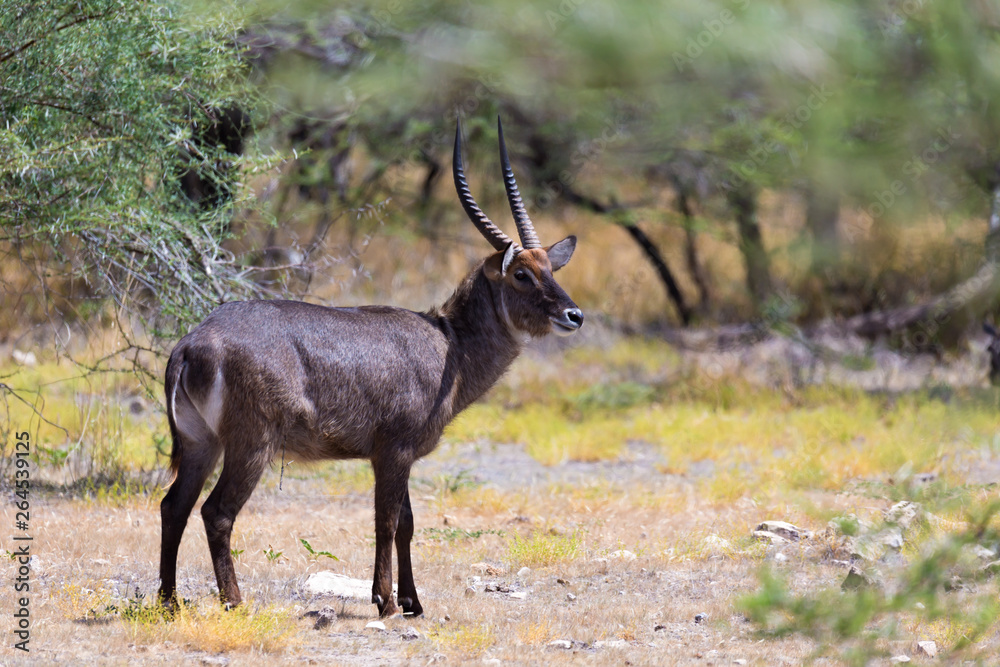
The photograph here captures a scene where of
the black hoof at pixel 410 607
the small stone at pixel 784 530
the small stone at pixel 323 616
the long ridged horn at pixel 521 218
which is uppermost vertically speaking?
the long ridged horn at pixel 521 218

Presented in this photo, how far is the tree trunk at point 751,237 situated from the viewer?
1376 centimetres

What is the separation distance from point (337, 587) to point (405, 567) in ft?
1.65

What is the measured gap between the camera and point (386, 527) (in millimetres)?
5617

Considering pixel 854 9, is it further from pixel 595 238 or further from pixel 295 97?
pixel 595 238

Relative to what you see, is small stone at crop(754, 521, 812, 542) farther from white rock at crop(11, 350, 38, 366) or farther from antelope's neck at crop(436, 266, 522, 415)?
white rock at crop(11, 350, 38, 366)

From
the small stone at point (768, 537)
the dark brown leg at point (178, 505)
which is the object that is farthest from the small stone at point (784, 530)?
the dark brown leg at point (178, 505)

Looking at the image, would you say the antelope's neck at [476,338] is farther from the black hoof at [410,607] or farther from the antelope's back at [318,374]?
the black hoof at [410,607]

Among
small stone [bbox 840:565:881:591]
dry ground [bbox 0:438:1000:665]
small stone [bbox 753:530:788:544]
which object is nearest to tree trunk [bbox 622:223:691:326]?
dry ground [bbox 0:438:1000:665]

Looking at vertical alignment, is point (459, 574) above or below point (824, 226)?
below

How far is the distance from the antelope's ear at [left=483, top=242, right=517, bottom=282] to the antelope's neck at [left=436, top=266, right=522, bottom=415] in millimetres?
83

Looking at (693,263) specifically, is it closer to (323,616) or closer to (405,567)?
(405,567)

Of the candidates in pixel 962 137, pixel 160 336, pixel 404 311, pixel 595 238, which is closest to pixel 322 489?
pixel 160 336

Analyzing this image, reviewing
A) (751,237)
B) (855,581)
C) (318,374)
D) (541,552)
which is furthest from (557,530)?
(751,237)

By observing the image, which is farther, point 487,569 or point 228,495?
point 487,569
